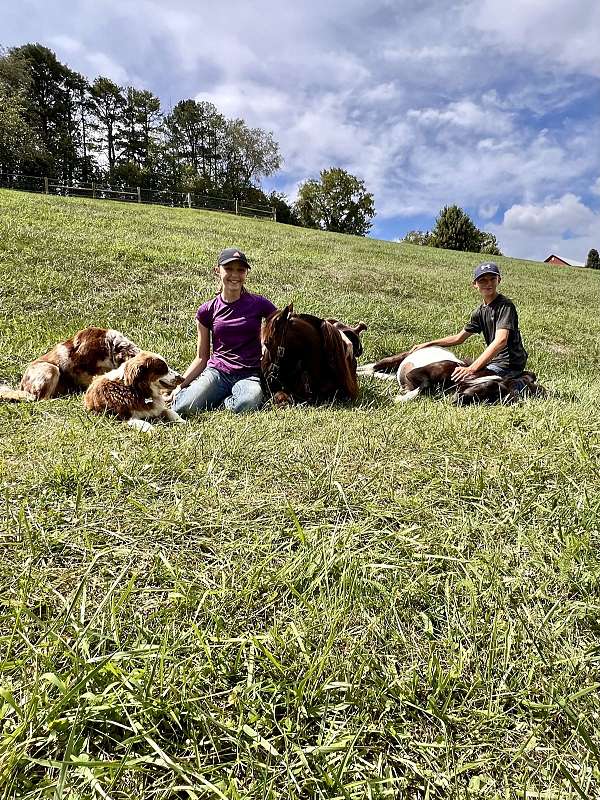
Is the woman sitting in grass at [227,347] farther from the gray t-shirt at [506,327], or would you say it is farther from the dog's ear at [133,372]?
the gray t-shirt at [506,327]

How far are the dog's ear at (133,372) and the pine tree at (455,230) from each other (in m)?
61.5

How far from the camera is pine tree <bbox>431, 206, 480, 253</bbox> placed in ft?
190

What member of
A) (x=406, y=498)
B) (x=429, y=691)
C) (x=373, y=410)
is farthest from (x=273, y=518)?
(x=373, y=410)

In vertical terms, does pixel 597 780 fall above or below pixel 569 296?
below

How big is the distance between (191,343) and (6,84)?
63436 mm

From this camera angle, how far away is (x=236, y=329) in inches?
198

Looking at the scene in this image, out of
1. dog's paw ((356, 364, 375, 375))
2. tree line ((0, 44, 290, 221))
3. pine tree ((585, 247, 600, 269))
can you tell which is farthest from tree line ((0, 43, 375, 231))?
dog's paw ((356, 364, 375, 375))

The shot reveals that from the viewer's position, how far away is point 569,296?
1733 centimetres

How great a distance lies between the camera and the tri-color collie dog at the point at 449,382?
16.6 feet

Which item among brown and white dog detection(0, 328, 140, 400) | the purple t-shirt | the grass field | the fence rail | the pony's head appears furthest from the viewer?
the fence rail

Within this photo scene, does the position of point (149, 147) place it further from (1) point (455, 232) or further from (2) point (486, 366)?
(2) point (486, 366)

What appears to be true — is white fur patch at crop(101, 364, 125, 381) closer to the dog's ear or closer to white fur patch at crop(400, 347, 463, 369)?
the dog's ear

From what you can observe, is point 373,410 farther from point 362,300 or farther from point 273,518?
point 362,300

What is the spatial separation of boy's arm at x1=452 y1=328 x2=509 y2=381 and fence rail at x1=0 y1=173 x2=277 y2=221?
1435 inches
